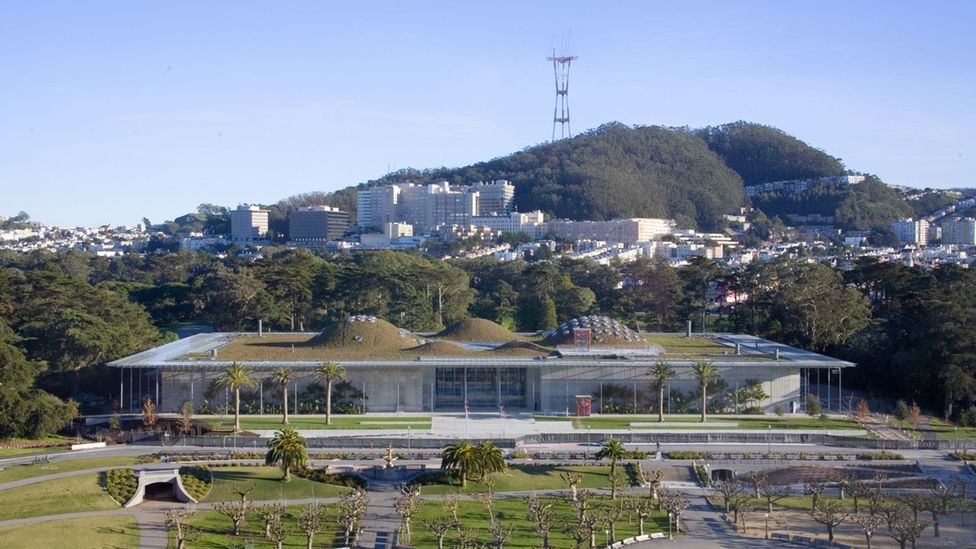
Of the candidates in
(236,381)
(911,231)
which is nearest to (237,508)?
(236,381)

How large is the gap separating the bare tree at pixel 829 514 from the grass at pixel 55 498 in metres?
21.4

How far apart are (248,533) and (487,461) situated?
338 inches

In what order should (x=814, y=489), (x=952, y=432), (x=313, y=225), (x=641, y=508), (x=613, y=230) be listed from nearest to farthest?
(x=641, y=508), (x=814, y=489), (x=952, y=432), (x=613, y=230), (x=313, y=225)

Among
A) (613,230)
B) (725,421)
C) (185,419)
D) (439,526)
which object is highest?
(613,230)

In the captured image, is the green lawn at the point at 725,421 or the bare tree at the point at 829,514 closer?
the bare tree at the point at 829,514

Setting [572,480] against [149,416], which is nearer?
[572,480]

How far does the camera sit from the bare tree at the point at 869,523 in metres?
29.8

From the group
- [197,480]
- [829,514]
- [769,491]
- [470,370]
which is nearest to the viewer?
[829,514]

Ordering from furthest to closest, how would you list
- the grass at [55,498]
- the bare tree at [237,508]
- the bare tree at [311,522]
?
the grass at [55,498], the bare tree at [237,508], the bare tree at [311,522]

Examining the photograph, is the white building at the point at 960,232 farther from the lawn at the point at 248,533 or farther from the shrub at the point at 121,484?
the lawn at the point at 248,533

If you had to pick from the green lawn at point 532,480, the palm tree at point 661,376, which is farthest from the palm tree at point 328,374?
the palm tree at point 661,376

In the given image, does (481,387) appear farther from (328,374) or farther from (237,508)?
(237,508)

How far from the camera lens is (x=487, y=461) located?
35750mm

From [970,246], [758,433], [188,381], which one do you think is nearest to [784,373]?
[758,433]
